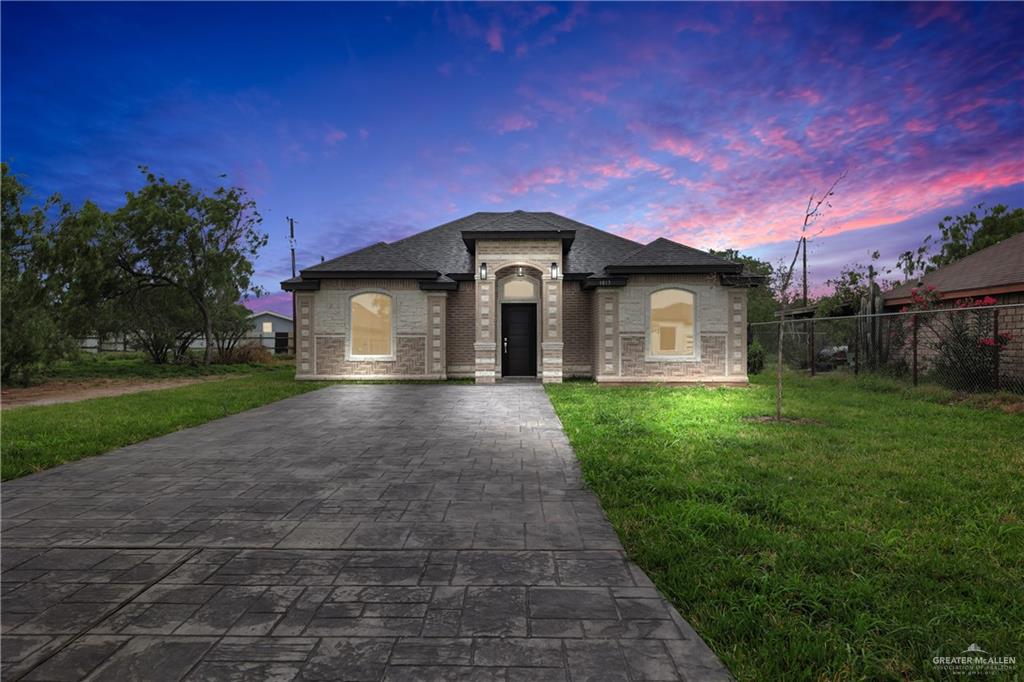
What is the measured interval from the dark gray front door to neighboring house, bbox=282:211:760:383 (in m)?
0.03

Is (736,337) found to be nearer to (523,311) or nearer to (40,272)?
(523,311)

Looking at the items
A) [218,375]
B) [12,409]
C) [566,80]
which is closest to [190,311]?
[218,375]

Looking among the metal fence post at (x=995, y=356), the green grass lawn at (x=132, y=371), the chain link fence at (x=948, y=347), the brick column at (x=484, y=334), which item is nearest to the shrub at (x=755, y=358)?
the chain link fence at (x=948, y=347)

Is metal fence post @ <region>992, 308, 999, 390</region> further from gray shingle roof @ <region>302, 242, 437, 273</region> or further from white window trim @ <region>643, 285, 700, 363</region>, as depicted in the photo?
gray shingle roof @ <region>302, 242, 437, 273</region>

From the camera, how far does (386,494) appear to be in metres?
4.64

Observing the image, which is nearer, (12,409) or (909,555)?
(909,555)

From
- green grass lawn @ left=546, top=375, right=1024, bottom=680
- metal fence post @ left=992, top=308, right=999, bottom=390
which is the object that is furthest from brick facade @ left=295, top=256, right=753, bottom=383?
green grass lawn @ left=546, top=375, right=1024, bottom=680

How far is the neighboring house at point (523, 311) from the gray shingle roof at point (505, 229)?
76 millimetres

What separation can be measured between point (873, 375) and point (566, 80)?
1188 centimetres

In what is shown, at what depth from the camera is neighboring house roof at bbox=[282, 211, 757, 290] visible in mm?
14891

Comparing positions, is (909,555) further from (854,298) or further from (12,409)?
(854,298)

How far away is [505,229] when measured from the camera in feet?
50.3

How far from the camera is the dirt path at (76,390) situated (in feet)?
40.1

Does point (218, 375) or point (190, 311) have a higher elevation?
point (190, 311)
